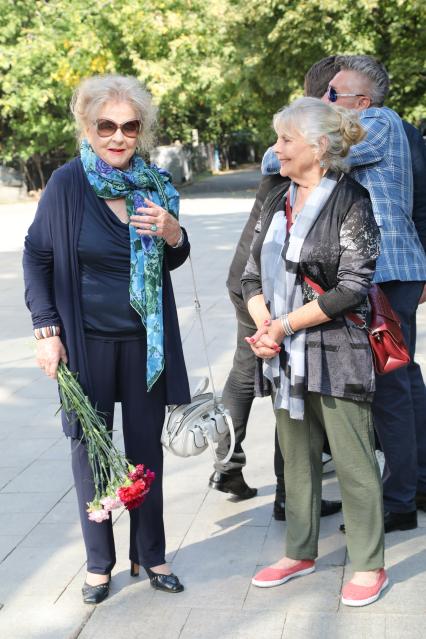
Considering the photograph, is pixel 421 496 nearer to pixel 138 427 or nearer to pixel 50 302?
pixel 138 427

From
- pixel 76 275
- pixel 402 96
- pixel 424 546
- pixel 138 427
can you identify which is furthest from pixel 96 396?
pixel 402 96

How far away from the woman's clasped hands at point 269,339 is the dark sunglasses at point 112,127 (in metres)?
0.80

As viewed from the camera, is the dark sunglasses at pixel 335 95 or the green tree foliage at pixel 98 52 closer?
the dark sunglasses at pixel 335 95

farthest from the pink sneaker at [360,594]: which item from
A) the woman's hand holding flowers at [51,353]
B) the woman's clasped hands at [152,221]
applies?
the woman's clasped hands at [152,221]

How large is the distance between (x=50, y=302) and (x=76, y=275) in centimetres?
15

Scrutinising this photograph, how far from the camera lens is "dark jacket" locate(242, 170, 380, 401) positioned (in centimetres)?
321

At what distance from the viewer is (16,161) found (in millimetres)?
30750

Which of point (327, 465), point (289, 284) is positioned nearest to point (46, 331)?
point (289, 284)

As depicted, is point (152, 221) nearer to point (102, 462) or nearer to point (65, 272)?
point (65, 272)

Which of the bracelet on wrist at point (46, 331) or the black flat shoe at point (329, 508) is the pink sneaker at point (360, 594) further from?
the bracelet on wrist at point (46, 331)

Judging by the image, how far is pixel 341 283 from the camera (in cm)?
322

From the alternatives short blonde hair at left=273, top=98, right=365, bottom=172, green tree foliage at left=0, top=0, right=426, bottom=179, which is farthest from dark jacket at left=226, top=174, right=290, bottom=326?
green tree foliage at left=0, top=0, right=426, bottom=179

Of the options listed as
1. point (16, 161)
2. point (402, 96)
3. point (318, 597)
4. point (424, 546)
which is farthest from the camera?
point (16, 161)

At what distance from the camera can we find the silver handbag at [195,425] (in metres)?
3.46
